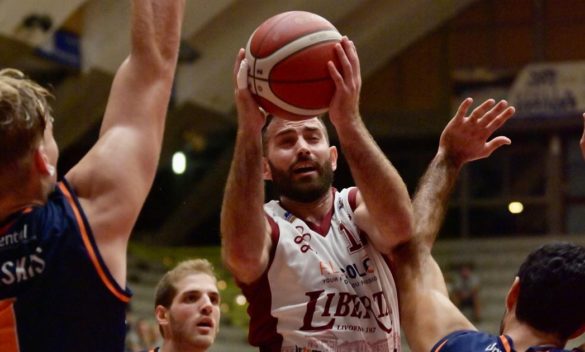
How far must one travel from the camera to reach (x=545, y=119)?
21.3 m

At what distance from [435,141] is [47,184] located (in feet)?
64.7

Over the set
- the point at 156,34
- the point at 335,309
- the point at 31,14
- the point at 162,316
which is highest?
the point at 31,14

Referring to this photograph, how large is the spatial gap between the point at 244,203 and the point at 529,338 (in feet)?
4.20

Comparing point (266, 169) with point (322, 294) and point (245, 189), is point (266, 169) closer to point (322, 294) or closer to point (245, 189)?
point (245, 189)

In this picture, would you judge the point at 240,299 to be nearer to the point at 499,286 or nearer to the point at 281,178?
the point at 499,286

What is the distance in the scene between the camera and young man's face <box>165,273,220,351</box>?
6113mm

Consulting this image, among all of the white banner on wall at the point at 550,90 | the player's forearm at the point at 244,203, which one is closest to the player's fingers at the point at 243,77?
the player's forearm at the point at 244,203

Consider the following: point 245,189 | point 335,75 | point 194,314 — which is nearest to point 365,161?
point 335,75

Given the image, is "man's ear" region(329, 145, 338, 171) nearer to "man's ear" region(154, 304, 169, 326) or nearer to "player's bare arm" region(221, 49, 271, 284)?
"player's bare arm" region(221, 49, 271, 284)

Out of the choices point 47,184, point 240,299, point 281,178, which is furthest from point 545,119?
Answer: point 47,184

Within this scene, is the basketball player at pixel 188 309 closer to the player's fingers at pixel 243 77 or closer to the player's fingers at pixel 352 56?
the player's fingers at pixel 243 77

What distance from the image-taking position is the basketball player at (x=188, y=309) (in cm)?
612

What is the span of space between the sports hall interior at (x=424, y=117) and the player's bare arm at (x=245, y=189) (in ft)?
44.5

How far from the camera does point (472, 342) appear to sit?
140 inches
